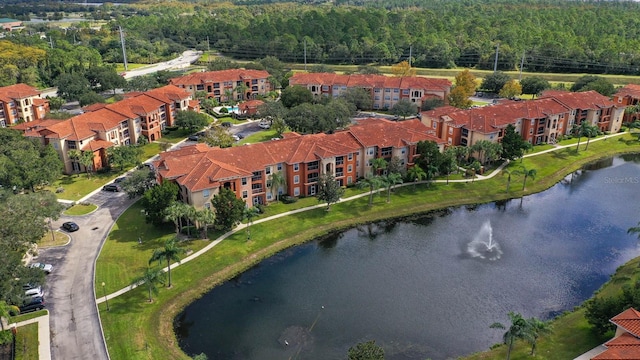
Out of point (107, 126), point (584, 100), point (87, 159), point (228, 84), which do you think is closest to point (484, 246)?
point (584, 100)

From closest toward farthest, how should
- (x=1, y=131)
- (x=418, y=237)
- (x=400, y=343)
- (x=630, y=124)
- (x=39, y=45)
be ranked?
(x=400, y=343), (x=418, y=237), (x=1, y=131), (x=630, y=124), (x=39, y=45)

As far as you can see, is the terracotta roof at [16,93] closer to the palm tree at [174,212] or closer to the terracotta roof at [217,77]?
the terracotta roof at [217,77]

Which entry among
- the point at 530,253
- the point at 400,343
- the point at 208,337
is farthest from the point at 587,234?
the point at 208,337

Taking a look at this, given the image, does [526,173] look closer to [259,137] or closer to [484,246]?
[484,246]

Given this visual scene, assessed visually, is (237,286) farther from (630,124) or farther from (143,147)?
(630,124)

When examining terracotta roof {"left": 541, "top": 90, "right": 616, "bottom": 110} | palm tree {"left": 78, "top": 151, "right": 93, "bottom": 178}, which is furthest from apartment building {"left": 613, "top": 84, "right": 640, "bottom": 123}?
palm tree {"left": 78, "top": 151, "right": 93, "bottom": 178}

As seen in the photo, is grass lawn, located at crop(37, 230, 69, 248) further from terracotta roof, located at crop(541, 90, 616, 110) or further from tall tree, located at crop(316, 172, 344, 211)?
terracotta roof, located at crop(541, 90, 616, 110)
